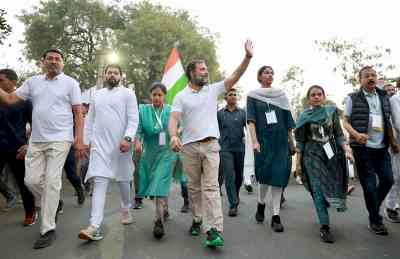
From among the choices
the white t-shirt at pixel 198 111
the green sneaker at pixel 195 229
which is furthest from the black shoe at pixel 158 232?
the white t-shirt at pixel 198 111

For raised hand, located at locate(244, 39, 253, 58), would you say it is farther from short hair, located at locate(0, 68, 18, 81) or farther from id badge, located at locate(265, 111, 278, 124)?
short hair, located at locate(0, 68, 18, 81)

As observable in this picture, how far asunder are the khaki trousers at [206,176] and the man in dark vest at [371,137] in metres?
1.79

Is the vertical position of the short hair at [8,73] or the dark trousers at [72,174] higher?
the short hair at [8,73]

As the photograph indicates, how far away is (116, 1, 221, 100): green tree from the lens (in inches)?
1152

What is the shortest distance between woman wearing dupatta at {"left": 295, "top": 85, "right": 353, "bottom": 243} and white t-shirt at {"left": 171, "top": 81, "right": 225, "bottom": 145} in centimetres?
124

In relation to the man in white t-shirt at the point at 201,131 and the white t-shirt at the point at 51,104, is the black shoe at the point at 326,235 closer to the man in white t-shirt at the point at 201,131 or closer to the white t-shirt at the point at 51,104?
the man in white t-shirt at the point at 201,131

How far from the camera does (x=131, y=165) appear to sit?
5148 mm

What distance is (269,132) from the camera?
5.34m

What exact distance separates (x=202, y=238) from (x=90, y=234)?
4.05ft

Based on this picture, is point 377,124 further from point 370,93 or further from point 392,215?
point 392,215

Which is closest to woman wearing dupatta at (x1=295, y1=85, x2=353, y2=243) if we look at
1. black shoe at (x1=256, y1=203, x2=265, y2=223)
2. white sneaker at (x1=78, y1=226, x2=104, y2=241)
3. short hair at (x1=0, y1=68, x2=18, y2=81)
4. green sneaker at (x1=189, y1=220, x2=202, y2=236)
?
black shoe at (x1=256, y1=203, x2=265, y2=223)

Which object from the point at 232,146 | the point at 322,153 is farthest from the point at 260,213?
the point at 232,146

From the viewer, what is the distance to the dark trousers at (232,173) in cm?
609

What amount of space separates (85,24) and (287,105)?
27909mm
